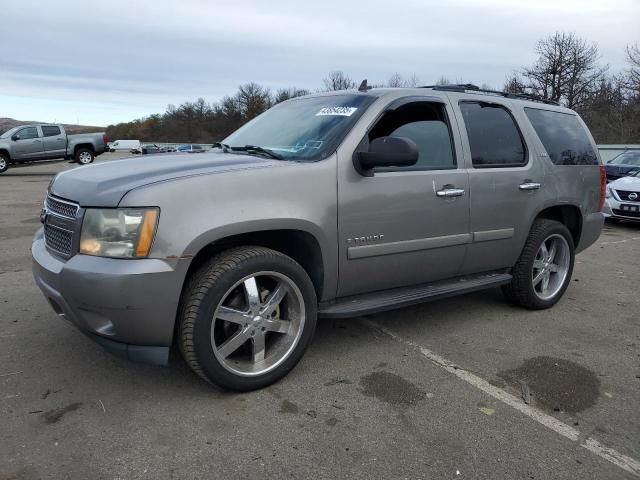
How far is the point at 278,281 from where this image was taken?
10.2ft

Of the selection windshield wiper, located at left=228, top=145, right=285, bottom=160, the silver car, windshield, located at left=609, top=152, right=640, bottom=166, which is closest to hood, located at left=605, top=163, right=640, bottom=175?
windshield, located at left=609, top=152, right=640, bottom=166

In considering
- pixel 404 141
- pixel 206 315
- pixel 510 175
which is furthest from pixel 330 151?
pixel 510 175

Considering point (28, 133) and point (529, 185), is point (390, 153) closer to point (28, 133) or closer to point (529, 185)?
point (529, 185)

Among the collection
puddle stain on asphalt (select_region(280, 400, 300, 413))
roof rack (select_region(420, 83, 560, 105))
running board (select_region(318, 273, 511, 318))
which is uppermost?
roof rack (select_region(420, 83, 560, 105))

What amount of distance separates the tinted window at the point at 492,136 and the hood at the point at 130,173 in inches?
68.3

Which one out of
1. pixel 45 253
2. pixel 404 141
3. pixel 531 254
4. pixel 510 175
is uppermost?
pixel 404 141

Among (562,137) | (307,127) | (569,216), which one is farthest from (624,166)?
(307,127)

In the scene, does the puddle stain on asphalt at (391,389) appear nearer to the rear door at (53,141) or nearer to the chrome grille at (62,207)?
the chrome grille at (62,207)

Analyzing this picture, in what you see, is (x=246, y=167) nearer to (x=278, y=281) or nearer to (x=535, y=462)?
(x=278, y=281)

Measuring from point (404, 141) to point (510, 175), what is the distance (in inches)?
56.0

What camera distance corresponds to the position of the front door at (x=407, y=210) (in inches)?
131

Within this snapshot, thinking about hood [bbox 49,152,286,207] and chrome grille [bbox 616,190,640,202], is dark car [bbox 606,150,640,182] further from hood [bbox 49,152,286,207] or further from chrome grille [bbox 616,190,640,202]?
hood [bbox 49,152,286,207]

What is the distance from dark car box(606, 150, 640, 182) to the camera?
40.5ft

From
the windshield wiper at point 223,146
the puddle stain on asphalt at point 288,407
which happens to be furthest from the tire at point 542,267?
the windshield wiper at point 223,146
